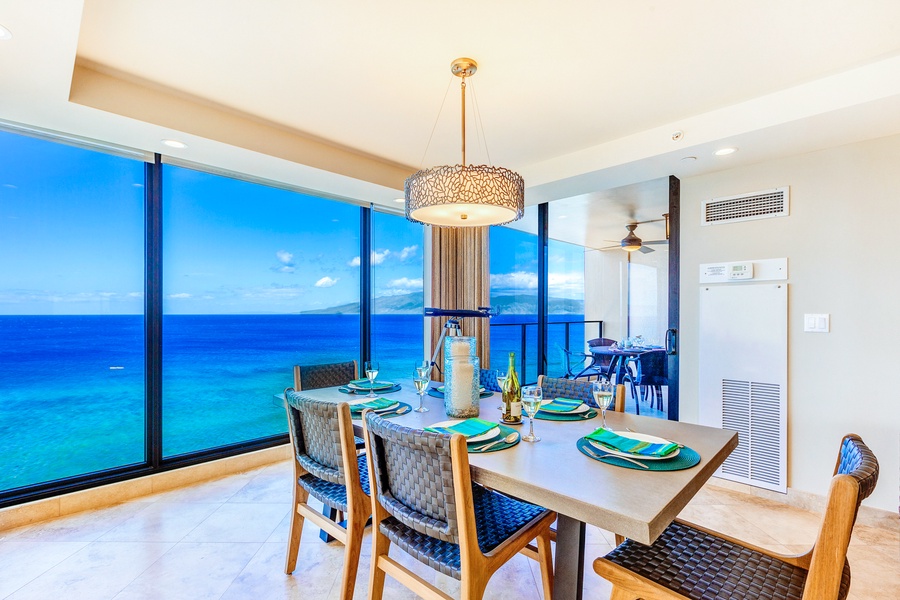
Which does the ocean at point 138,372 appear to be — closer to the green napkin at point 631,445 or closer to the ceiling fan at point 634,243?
the ceiling fan at point 634,243

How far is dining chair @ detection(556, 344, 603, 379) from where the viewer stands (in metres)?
3.90

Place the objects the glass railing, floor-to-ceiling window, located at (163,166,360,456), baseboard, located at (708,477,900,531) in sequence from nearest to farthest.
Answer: baseboard, located at (708,477,900,531) < floor-to-ceiling window, located at (163,166,360,456) < the glass railing

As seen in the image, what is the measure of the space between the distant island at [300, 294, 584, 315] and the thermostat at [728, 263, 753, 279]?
1358 millimetres

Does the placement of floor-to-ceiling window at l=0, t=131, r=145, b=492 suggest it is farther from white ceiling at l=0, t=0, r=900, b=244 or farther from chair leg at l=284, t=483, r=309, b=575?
chair leg at l=284, t=483, r=309, b=575

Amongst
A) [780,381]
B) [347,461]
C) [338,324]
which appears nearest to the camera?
[347,461]

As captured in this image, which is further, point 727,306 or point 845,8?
point 727,306

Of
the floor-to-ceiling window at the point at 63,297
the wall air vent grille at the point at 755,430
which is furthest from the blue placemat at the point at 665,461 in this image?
the floor-to-ceiling window at the point at 63,297

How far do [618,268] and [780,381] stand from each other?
1469 mm

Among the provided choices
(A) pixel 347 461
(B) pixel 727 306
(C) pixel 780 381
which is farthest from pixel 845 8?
(A) pixel 347 461

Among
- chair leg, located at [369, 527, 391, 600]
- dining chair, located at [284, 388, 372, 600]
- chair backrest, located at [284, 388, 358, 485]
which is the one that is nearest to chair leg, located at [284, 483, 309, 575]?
Result: dining chair, located at [284, 388, 372, 600]

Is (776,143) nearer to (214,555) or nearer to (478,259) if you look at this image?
(478,259)

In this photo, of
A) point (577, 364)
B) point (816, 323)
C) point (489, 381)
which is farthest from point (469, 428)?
point (577, 364)

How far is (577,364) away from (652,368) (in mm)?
763

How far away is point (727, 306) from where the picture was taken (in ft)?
9.50
